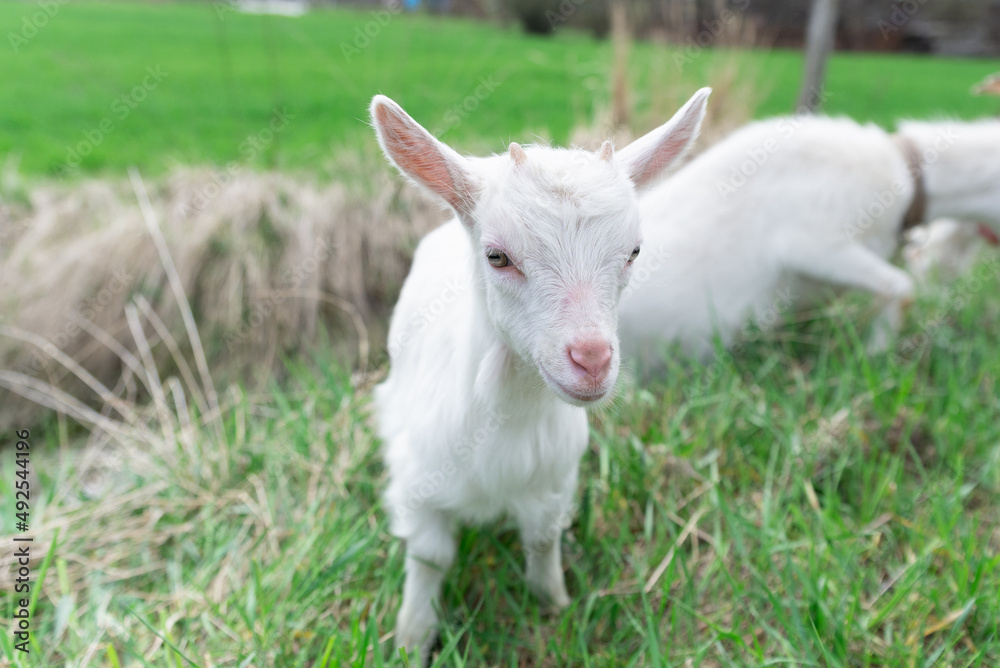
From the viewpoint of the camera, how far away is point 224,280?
391 cm

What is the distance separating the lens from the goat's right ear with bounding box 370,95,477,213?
152cm

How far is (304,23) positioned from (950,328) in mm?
11747

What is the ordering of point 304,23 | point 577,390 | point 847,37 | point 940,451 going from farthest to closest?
point 847,37 < point 304,23 < point 940,451 < point 577,390

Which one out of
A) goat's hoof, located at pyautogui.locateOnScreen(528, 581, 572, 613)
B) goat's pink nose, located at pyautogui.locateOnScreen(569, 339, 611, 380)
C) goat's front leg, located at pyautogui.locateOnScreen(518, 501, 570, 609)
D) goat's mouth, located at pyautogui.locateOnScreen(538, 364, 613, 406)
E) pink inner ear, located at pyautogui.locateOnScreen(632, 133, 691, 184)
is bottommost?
goat's hoof, located at pyautogui.locateOnScreen(528, 581, 572, 613)

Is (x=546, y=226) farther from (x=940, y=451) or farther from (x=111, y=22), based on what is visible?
(x=111, y=22)

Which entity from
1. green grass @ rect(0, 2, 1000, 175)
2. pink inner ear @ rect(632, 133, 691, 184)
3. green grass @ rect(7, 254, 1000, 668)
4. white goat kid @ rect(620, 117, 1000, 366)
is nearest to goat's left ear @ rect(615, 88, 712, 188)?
pink inner ear @ rect(632, 133, 691, 184)

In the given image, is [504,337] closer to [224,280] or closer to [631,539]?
[631,539]

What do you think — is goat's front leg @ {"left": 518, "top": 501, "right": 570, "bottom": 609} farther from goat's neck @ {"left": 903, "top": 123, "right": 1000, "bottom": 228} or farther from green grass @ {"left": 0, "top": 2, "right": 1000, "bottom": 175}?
green grass @ {"left": 0, "top": 2, "right": 1000, "bottom": 175}

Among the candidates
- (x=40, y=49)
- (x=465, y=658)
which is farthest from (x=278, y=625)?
(x=40, y=49)

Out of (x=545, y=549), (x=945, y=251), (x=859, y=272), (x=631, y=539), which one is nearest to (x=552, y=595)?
(x=545, y=549)

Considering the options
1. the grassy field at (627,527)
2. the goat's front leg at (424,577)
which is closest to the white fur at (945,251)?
the grassy field at (627,527)

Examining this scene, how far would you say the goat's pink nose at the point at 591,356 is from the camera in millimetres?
1439

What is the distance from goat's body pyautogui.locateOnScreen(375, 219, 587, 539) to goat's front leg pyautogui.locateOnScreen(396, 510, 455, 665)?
0.8 inches

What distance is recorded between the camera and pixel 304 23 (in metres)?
12.5
